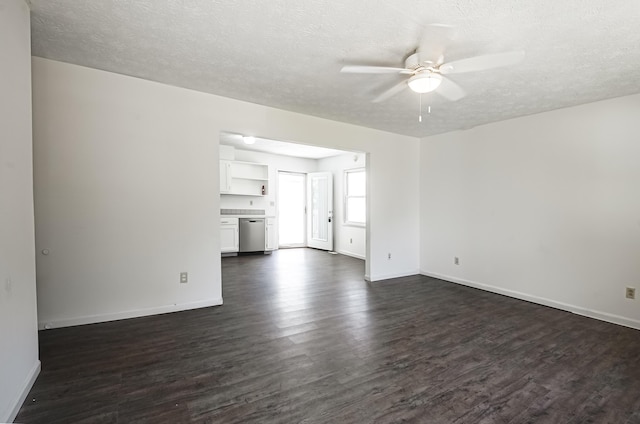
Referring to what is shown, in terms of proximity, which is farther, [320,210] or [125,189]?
[320,210]

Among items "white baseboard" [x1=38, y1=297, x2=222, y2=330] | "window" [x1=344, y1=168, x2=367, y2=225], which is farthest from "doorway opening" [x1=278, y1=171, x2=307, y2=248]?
"white baseboard" [x1=38, y1=297, x2=222, y2=330]

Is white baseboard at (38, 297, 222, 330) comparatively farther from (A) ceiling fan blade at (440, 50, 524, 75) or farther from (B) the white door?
(B) the white door

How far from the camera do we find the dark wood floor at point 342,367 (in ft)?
5.82

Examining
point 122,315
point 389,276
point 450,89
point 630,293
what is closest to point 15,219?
point 122,315

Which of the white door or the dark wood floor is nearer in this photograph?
the dark wood floor

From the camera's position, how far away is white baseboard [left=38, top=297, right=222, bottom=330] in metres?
2.79

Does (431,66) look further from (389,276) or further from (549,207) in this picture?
(389,276)

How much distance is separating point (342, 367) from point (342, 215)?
5331mm

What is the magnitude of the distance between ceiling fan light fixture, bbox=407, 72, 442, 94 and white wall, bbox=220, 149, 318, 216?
563 cm

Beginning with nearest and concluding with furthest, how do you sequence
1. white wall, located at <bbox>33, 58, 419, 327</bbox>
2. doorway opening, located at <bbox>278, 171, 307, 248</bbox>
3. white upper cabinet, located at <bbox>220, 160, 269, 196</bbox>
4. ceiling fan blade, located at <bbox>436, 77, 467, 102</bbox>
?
ceiling fan blade, located at <bbox>436, 77, 467, 102</bbox>
white wall, located at <bbox>33, 58, 419, 327</bbox>
white upper cabinet, located at <bbox>220, 160, 269, 196</bbox>
doorway opening, located at <bbox>278, 171, 307, 248</bbox>

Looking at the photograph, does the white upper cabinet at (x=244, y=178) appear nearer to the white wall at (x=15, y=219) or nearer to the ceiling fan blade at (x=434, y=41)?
the white wall at (x=15, y=219)

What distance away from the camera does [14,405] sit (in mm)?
1660

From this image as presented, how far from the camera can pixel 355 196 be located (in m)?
7.11

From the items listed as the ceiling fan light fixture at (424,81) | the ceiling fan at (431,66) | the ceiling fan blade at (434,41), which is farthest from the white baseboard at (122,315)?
the ceiling fan blade at (434,41)
